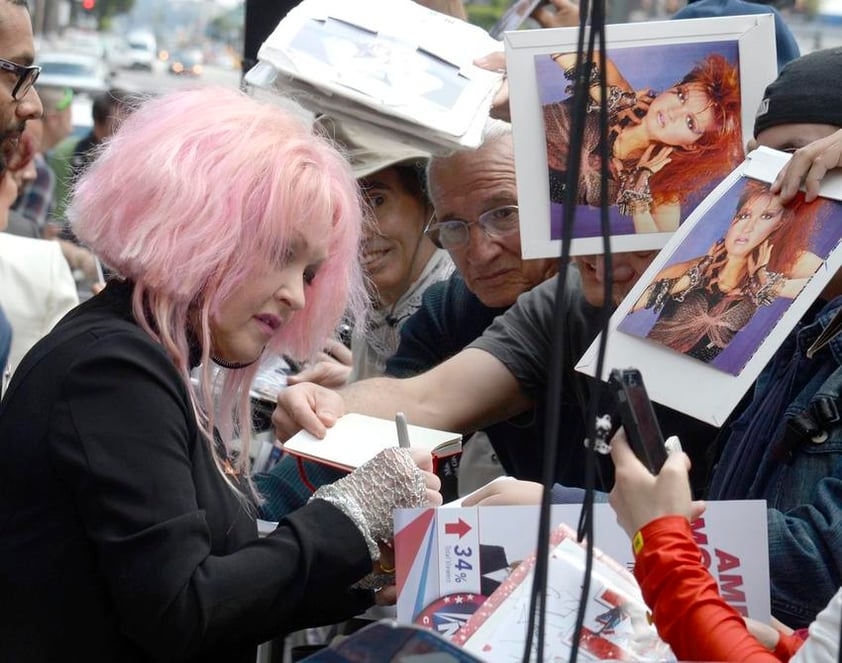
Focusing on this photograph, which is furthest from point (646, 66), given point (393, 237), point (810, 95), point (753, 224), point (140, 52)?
point (140, 52)

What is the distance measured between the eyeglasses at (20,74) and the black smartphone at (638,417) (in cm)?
182

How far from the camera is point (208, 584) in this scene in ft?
5.89

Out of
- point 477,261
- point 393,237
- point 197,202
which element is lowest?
point 393,237

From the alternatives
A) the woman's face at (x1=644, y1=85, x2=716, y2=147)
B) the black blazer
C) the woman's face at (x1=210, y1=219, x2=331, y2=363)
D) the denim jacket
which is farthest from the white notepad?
the woman's face at (x1=644, y1=85, x2=716, y2=147)

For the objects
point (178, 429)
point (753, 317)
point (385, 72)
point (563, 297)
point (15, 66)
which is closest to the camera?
point (563, 297)

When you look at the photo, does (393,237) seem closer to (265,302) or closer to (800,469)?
(265,302)

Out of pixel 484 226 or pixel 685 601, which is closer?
pixel 685 601

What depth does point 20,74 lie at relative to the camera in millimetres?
2787

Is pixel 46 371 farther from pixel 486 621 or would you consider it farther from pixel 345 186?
pixel 486 621

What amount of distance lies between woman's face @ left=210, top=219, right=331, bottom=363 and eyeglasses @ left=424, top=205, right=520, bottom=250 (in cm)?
113

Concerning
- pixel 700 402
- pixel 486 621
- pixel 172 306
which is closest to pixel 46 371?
pixel 172 306

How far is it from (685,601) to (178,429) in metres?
0.78

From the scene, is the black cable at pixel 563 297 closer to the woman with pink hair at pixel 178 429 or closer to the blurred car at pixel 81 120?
the woman with pink hair at pixel 178 429

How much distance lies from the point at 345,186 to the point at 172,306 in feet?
1.27
